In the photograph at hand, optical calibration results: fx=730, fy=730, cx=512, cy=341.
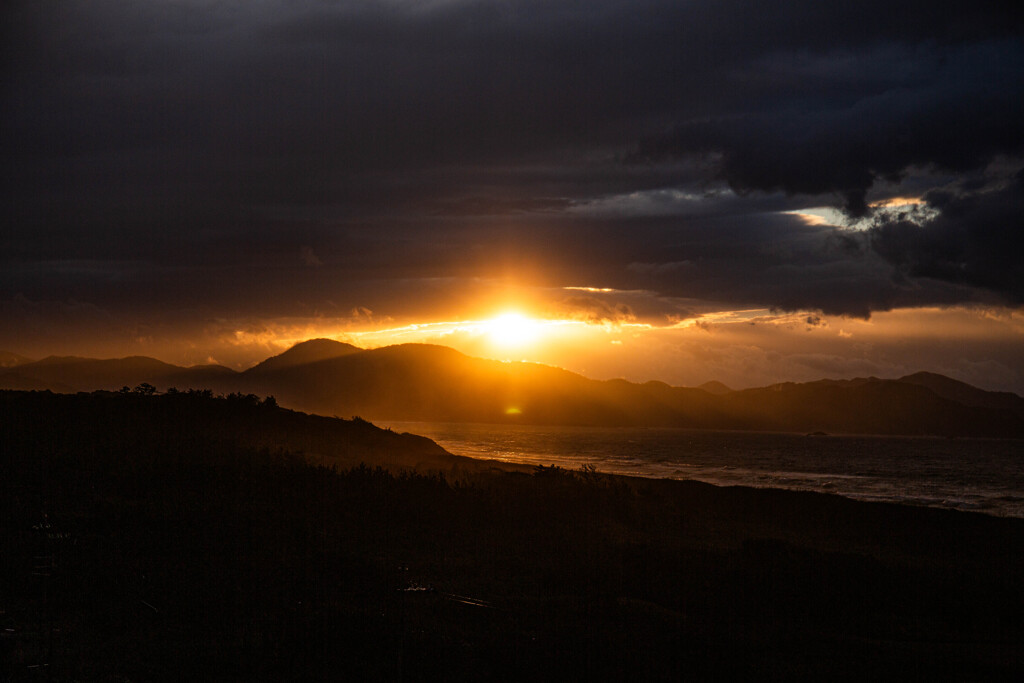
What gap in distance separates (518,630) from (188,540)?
12.2 m

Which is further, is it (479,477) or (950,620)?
(479,477)

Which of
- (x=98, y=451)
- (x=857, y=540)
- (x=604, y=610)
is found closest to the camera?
(x=604, y=610)

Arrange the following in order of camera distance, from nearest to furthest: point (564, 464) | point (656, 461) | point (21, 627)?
1. point (21, 627)
2. point (564, 464)
3. point (656, 461)

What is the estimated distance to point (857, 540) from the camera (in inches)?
1585

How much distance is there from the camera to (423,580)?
2192 centimetres

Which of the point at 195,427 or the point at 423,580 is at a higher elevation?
the point at 195,427

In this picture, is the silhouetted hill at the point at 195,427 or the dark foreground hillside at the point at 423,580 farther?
the silhouetted hill at the point at 195,427

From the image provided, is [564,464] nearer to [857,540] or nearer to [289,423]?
[289,423]

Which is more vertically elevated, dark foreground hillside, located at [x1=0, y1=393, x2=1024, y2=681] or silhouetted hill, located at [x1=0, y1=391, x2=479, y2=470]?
silhouetted hill, located at [x1=0, y1=391, x2=479, y2=470]

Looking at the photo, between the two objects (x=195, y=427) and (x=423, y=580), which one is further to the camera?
(x=195, y=427)

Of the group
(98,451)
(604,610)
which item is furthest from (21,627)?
(98,451)

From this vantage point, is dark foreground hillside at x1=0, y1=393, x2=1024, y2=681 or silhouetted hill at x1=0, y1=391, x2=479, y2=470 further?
silhouetted hill at x1=0, y1=391, x2=479, y2=470

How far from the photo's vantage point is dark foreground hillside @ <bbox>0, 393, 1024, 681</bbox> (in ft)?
50.5

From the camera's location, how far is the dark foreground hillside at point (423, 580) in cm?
1539
